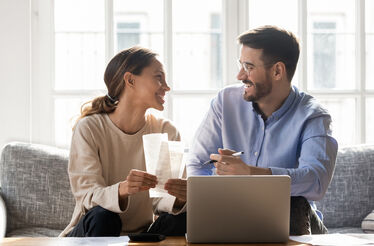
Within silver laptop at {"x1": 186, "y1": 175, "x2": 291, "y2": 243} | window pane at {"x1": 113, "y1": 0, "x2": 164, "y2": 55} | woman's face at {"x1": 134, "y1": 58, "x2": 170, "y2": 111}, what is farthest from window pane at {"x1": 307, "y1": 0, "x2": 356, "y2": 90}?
silver laptop at {"x1": 186, "y1": 175, "x2": 291, "y2": 243}

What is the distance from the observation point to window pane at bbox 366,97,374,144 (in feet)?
12.0

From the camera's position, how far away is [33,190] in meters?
2.96

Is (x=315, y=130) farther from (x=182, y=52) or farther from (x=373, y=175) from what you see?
(x=182, y=52)

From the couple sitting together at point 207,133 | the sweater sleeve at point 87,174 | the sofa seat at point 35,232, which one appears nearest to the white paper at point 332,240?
the couple sitting together at point 207,133

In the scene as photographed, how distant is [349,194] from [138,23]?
→ 4.89 ft

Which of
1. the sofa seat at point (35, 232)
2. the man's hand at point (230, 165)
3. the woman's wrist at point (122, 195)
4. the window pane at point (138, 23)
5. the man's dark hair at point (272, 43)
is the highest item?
the window pane at point (138, 23)

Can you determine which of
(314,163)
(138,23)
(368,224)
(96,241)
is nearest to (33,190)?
(138,23)

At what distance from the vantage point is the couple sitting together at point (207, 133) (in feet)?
7.73

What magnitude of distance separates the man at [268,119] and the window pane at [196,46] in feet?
2.80

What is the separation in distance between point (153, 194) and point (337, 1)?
216 cm

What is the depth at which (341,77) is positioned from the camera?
3.68m

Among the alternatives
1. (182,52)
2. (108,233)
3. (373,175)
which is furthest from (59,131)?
(373,175)

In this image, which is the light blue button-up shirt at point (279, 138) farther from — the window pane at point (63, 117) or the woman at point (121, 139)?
the window pane at point (63, 117)

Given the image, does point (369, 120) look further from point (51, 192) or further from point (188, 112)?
point (51, 192)
